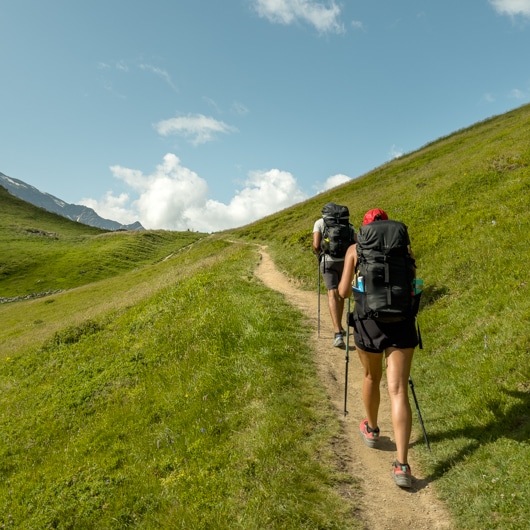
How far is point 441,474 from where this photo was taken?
19.3 ft

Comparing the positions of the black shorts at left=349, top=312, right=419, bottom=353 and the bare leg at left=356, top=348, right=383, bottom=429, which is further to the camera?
the bare leg at left=356, top=348, right=383, bottom=429

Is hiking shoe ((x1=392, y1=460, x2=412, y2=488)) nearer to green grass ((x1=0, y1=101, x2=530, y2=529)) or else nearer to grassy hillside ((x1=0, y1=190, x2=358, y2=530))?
green grass ((x1=0, y1=101, x2=530, y2=529))

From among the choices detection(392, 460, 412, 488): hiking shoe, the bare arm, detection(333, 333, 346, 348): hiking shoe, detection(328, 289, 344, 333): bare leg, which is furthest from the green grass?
the bare arm

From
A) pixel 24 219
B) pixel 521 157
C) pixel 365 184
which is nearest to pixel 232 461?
pixel 521 157

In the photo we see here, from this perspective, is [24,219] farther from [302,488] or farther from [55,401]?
[302,488]

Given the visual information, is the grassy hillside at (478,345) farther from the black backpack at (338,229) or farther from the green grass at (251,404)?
the black backpack at (338,229)

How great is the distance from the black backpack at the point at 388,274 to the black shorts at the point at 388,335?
13cm

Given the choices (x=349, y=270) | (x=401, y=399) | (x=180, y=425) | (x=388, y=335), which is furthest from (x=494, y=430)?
(x=180, y=425)

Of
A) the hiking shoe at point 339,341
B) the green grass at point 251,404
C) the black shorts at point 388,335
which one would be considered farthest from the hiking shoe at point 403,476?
the hiking shoe at point 339,341

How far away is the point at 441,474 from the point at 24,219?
159730mm

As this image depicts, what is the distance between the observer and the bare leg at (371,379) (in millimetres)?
6207

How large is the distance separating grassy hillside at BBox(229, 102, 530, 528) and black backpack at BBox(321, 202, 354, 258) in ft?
10.8

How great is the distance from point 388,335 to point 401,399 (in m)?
0.93

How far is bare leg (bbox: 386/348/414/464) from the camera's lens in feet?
18.6
